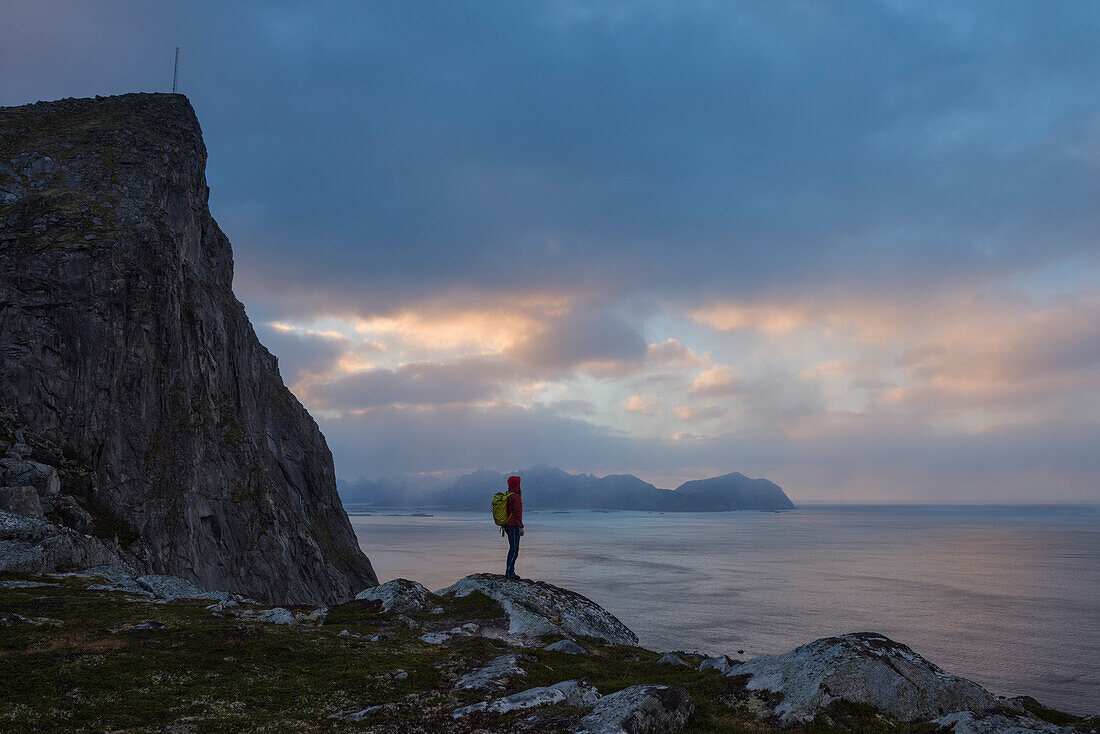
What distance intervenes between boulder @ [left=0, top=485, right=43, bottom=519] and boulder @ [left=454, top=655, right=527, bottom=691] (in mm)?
31492

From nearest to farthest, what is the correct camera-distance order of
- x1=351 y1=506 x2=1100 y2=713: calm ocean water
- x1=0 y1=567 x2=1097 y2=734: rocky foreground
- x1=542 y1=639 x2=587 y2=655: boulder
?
1. x1=0 y1=567 x2=1097 y2=734: rocky foreground
2. x1=542 y1=639 x2=587 y2=655: boulder
3. x1=351 y1=506 x2=1100 y2=713: calm ocean water

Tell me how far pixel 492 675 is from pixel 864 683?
937 cm

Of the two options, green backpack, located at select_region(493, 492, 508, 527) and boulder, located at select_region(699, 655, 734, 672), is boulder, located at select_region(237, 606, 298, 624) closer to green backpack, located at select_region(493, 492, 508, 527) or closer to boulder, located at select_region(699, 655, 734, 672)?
green backpack, located at select_region(493, 492, 508, 527)

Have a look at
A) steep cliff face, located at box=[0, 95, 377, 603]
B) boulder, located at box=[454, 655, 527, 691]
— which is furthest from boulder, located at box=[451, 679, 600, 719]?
steep cliff face, located at box=[0, 95, 377, 603]

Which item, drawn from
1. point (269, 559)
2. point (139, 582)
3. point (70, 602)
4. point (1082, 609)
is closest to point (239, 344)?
point (269, 559)

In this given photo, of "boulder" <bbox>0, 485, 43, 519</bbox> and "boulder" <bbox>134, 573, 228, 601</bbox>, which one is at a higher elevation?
"boulder" <bbox>0, 485, 43, 519</bbox>

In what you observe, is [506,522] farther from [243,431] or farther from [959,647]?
[959,647]

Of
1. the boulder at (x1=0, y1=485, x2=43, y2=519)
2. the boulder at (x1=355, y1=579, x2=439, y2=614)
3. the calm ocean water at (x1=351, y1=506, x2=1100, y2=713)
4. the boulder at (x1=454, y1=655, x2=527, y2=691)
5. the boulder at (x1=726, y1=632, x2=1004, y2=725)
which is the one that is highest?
the boulder at (x1=0, y1=485, x2=43, y2=519)

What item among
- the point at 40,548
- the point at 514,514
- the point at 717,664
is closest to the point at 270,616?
the point at 514,514

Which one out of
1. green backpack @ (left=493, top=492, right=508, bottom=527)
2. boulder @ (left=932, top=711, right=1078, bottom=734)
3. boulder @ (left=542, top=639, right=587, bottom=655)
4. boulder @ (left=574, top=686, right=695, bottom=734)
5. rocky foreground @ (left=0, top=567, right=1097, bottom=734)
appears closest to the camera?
boulder @ (left=932, top=711, right=1078, bottom=734)

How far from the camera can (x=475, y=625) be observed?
81.2 ft

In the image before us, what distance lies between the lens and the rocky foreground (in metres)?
12.9

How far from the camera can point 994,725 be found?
38.8 feet

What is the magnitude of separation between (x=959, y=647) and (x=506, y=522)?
247ft
